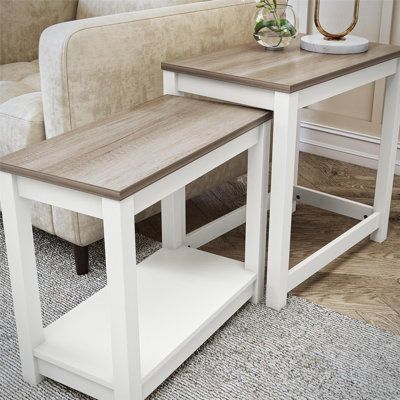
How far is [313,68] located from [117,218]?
2.31ft

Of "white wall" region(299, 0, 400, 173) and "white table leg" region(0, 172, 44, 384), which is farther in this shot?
"white wall" region(299, 0, 400, 173)

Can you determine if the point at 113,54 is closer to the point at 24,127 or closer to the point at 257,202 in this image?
the point at 24,127

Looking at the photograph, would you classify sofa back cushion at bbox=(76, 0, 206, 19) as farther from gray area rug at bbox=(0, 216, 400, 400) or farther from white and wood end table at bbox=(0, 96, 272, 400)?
gray area rug at bbox=(0, 216, 400, 400)

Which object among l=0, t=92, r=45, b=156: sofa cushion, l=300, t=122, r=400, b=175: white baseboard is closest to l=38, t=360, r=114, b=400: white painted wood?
l=0, t=92, r=45, b=156: sofa cushion

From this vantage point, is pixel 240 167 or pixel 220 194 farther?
pixel 220 194

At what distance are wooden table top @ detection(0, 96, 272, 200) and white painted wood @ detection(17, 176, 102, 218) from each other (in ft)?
0.07

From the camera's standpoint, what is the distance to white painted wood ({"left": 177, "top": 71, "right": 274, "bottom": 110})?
146 cm

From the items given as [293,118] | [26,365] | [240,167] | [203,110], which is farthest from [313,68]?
[26,365]

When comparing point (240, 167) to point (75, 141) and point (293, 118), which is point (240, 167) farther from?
point (75, 141)

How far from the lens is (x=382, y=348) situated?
145cm

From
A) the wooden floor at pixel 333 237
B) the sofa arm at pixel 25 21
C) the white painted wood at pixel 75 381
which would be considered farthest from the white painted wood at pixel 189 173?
the sofa arm at pixel 25 21

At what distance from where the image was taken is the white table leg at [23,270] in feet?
3.89

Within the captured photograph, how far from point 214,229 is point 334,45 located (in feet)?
1.88

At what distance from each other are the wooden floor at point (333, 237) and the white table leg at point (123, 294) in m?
0.61
